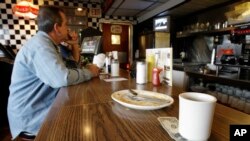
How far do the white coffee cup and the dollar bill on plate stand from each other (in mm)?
20

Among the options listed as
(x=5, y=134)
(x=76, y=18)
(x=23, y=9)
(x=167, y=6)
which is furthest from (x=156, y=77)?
(x=76, y=18)

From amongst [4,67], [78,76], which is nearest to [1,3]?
[4,67]

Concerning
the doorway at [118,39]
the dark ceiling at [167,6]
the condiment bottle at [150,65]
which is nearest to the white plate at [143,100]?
the condiment bottle at [150,65]

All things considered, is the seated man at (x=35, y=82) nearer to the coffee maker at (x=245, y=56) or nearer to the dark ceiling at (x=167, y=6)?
the coffee maker at (x=245, y=56)

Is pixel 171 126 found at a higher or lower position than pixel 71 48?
lower

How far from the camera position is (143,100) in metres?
0.81

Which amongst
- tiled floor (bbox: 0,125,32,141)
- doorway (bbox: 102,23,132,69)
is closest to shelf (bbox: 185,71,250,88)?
tiled floor (bbox: 0,125,32,141)

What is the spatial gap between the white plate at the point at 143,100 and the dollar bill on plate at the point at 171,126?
0.09 meters

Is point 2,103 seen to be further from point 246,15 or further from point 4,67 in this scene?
point 246,15

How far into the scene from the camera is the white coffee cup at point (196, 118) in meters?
0.45

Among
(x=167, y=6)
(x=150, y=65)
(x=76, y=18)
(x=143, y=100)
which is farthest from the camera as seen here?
(x=76, y=18)

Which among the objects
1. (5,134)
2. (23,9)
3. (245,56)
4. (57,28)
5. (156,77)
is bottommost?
(5,134)

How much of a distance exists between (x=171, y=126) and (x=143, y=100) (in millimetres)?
260

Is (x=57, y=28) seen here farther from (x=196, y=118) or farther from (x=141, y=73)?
(x=196, y=118)
